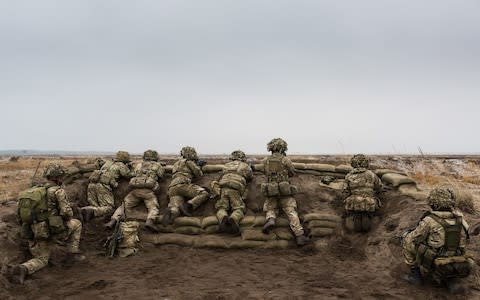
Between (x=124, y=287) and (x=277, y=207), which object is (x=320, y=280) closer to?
(x=277, y=207)

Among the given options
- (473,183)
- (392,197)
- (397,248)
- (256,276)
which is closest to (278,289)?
(256,276)

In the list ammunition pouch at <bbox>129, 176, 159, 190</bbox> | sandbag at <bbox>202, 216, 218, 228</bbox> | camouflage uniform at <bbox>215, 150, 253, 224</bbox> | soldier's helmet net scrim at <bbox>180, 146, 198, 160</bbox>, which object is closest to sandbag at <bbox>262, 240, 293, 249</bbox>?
camouflage uniform at <bbox>215, 150, 253, 224</bbox>

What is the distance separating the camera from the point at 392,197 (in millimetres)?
9469

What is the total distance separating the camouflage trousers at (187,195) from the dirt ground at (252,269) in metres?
0.31

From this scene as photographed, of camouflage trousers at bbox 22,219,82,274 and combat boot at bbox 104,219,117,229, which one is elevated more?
combat boot at bbox 104,219,117,229

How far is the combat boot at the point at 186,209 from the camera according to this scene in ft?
32.5

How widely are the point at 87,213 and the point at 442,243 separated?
24.4 ft

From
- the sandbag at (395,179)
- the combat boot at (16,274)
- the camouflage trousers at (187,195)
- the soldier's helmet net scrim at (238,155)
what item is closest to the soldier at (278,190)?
the soldier's helmet net scrim at (238,155)

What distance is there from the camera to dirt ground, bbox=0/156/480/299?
21.4ft

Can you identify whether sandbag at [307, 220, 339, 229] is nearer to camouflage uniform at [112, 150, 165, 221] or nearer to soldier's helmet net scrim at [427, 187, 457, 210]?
soldier's helmet net scrim at [427, 187, 457, 210]

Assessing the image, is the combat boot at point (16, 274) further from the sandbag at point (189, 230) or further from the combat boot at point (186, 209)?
the combat boot at point (186, 209)

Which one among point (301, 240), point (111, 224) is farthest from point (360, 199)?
point (111, 224)

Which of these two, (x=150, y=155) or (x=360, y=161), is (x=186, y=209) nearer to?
(x=150, y=155)

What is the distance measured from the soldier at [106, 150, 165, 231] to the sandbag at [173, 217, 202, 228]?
53 centimetres
